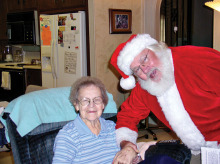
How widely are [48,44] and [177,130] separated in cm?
318

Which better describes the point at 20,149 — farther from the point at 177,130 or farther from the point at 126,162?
the point at 177,130

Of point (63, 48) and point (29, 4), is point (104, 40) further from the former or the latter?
point (29, 4)

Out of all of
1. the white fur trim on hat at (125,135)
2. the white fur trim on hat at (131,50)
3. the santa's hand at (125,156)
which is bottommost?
the santa's hand at (125,156)

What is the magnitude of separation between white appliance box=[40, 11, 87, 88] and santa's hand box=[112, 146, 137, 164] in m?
2.46

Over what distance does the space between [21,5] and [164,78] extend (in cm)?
430

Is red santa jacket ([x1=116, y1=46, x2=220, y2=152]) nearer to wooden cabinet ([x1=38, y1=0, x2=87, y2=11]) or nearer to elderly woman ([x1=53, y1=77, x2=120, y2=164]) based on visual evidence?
elderly woman ([x1=53, y1=77, x2=120, y2=164])

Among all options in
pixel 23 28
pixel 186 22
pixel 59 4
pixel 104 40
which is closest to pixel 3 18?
pixel 23 28

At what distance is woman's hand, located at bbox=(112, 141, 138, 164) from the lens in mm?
1576

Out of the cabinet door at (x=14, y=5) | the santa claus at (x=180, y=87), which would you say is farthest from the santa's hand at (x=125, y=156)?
the cabinet door at (x=14, y=5)

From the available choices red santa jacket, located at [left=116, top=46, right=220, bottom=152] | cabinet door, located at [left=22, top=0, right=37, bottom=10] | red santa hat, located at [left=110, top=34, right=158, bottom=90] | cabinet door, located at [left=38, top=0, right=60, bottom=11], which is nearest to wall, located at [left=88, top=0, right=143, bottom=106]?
cabinet door, located at [left=38, top=0, right=60, bottom=11]

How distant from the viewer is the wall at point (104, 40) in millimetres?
3818

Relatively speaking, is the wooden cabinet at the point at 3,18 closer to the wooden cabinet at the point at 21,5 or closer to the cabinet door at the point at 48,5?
the wooden cabinet at the point at 21,5

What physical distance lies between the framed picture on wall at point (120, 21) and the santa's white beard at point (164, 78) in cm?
232

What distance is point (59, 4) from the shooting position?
Result: 429 centimetres
